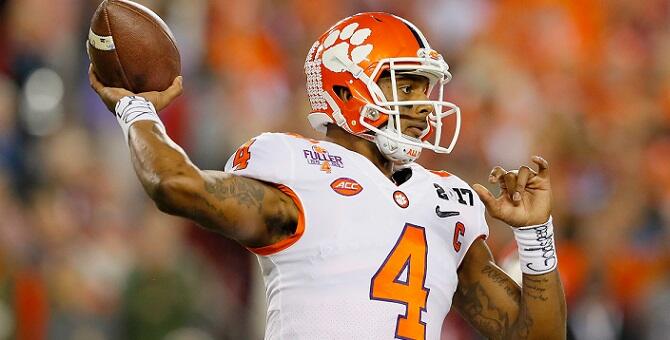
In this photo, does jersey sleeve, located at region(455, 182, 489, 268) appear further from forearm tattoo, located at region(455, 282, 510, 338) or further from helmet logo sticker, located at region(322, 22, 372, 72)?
helmet logo sticker, located at region(322, 22, 372, 72)

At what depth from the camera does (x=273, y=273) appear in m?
3.82

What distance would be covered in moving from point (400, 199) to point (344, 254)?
30 centimetres

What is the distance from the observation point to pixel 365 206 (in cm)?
382

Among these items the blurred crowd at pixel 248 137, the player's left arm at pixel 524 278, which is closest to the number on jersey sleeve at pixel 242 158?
the player's left arm at pixel 524 278

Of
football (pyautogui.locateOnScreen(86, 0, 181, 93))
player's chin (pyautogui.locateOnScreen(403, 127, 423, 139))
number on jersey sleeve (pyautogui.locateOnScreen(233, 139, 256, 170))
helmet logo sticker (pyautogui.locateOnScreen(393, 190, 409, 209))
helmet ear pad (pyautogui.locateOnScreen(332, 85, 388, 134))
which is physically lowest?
helmet logo sticker (pyautogui.locateOnScreen(393, 190, 409, 209))

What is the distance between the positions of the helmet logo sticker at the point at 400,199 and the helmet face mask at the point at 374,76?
15cm

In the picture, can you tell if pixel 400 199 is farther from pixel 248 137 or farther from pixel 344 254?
pixel 248 137

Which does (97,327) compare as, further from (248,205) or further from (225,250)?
(248,205)

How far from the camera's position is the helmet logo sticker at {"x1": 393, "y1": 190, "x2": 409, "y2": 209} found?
391 centimetres

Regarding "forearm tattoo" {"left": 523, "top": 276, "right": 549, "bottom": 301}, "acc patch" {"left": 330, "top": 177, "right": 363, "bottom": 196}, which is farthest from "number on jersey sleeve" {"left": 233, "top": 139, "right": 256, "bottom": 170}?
"forearm tattoo" {"left": 523, "top": 276, "right": 549, "bottom": 301}

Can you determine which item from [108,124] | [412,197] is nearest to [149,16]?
[412,197]

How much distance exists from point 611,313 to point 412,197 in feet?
12.1

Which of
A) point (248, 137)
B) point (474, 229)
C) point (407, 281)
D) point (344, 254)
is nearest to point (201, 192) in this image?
point (344, 254)

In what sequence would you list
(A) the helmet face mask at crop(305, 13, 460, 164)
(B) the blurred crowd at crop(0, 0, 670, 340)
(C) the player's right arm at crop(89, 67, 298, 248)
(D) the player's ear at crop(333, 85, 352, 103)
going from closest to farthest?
(C) the player's right arm at crop(89, 67, 298, 248)
(A) the helmet face mask at crop(305, 13, 460, 164)
(D) the player's ear at crop(333, 85, 352, 103)
(B) the blurred crowd at crop(0, 0, 670, 340)
